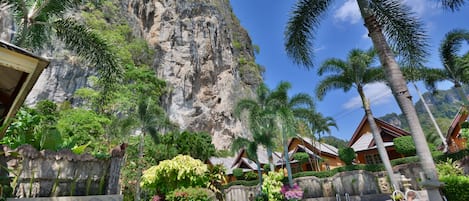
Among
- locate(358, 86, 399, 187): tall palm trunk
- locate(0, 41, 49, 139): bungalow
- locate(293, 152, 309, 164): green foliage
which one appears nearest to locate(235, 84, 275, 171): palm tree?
locate(358, 86, 399, 187): tall palm trunk

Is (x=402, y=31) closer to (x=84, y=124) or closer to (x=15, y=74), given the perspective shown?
(x=15, y=74)

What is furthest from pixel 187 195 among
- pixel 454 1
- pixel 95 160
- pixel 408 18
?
pixel 454 1

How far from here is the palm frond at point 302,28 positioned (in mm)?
9164

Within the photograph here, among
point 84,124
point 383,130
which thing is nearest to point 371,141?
point 383,130

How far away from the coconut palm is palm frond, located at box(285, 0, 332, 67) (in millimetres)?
11057

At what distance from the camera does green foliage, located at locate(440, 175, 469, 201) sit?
8.39 metres

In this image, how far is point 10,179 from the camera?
15.4 feet

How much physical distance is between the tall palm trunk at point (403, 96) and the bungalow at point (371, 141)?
675 inches

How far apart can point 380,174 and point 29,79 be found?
17.7m

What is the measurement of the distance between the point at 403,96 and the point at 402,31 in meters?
2.64

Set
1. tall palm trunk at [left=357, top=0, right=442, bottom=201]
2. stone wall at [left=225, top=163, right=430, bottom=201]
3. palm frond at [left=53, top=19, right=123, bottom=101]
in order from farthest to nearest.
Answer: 1. stone wall at [left=225, top=163, right=430, bottom=201]
2. palm frond at [left=53, top=19, right=123, bottom=101]
3. tall palm trunk at [left=357, top=0, right=442, bottom=201]

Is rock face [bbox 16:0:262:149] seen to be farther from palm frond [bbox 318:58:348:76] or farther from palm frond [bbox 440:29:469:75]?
palm frond [bbox 440:29:469:75]

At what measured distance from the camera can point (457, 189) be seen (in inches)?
337

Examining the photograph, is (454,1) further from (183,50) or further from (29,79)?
(183,50)
